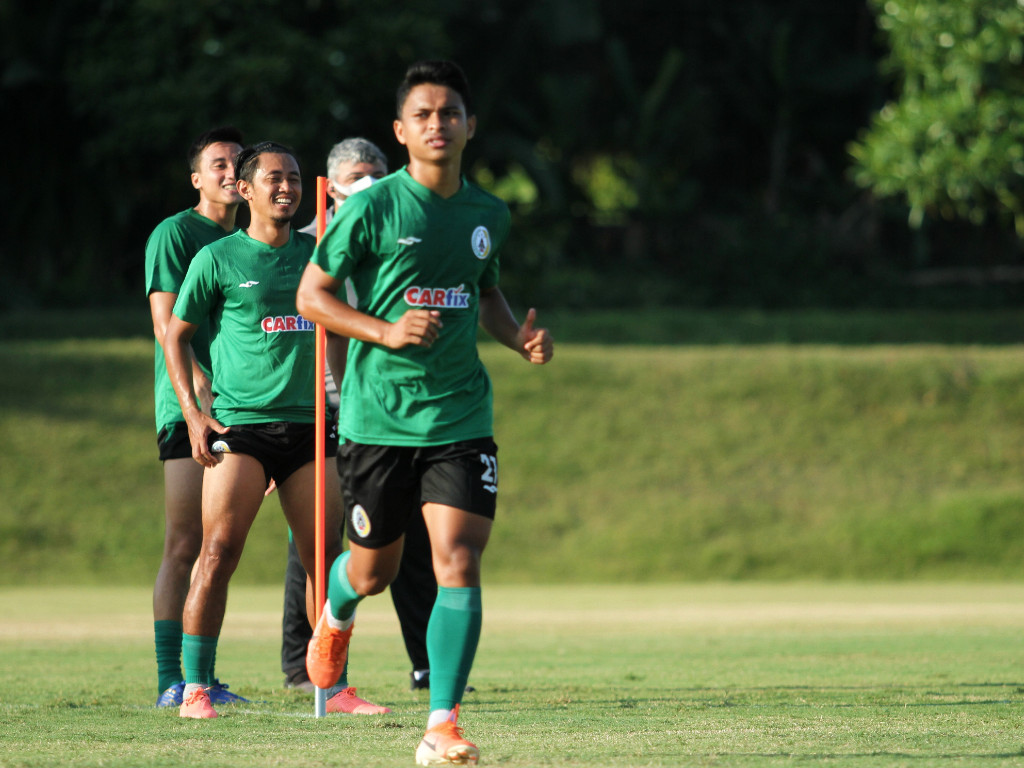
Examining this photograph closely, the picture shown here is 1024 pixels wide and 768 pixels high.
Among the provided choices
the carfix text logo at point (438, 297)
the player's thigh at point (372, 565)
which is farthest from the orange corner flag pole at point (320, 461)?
the carfix text logo at point (438, 297)

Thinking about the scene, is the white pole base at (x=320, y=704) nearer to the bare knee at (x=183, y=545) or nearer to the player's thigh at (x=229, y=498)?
the player's thigh at (x=229, y=498)

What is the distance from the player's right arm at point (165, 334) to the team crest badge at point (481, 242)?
1.81 metres

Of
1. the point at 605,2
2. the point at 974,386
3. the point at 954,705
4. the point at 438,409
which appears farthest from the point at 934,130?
the point at 438,409

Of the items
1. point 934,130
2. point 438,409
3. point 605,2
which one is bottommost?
point 438,409

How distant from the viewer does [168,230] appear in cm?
669

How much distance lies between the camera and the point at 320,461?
6152mm

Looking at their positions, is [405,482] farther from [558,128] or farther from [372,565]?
[558,128]

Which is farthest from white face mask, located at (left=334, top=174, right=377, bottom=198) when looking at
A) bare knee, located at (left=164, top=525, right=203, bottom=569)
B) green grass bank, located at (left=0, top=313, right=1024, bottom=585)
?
green grass bank, located at (left=0, top=313, right=1024, bottom=585)

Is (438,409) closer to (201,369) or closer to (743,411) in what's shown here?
(201,369)

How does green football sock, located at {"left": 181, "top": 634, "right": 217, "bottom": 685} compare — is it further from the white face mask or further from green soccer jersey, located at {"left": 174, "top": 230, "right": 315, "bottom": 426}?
the white face mask

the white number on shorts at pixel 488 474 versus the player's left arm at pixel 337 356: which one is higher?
the player's left arm at pixel 337 356

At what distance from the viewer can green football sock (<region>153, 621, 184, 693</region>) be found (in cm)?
652

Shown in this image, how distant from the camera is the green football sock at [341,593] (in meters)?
5.26

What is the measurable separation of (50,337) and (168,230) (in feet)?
70.8
